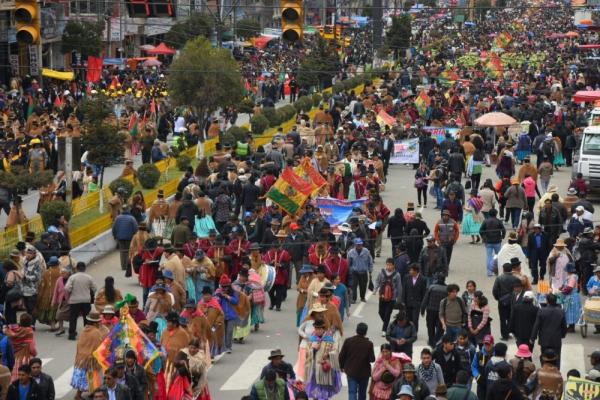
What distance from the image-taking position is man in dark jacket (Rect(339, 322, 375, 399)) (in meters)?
19.6

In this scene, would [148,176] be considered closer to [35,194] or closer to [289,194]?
[35,194]

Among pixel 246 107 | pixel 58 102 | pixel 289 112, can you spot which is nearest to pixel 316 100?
pixel 246 107

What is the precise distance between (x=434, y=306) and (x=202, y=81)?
25156mm

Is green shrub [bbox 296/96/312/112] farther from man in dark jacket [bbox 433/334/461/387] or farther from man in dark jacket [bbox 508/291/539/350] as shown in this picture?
man in dark jacket [bbox 433/334/461/387]

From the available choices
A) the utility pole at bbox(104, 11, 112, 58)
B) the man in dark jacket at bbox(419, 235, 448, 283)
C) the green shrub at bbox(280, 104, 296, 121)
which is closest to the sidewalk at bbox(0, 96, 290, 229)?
the green shrub at bbox(280, 104, 296, 121)

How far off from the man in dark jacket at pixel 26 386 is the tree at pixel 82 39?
5000 centimetres

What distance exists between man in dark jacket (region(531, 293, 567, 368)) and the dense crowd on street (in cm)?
2

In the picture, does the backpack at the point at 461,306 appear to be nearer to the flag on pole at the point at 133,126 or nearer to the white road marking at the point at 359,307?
the white road marking at the point at 359,307

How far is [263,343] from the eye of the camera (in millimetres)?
23797

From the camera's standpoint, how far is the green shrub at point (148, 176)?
34.9 metres

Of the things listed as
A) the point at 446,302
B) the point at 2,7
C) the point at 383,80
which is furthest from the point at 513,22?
the point at 446,302

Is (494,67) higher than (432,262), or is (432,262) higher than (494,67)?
(432,262)

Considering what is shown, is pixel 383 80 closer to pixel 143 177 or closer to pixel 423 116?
pixel 423 116

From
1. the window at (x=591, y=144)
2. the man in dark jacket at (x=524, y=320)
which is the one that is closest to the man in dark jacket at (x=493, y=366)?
the man in dark jacket at (x=524, y=320)
